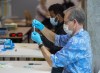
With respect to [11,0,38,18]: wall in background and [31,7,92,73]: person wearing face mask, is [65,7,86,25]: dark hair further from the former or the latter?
[11,0,38,18]: wall in background

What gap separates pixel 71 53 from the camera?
8.14ft

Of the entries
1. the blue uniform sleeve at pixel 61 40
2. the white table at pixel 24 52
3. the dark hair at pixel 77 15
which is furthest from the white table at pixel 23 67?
the dark hair at pixel 77 15

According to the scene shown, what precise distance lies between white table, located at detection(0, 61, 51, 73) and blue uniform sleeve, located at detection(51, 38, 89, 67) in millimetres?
361

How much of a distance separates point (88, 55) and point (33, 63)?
33.6 inches

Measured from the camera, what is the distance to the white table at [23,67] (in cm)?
284

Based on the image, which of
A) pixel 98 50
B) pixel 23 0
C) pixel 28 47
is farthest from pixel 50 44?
pixel 23 0

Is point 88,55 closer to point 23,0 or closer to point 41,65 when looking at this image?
point 41,65

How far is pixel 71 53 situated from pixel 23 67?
73 cm

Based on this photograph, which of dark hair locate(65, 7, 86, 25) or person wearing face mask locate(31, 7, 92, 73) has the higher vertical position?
dark hair locate(65, 7, 86, 25)

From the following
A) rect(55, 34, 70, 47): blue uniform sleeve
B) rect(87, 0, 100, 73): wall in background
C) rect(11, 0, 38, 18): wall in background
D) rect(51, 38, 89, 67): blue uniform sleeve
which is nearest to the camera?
rect(51, 38, 89, 67): blue uniform sleeve

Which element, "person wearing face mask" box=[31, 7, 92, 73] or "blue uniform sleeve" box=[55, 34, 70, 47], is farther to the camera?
"blue uniform sleeve" box=[55, 34, 70, 47]

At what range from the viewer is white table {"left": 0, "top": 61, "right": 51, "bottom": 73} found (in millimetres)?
2842

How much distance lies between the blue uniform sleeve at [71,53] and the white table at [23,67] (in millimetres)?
361

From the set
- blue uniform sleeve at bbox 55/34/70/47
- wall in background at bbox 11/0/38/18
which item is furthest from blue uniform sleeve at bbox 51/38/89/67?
wall in background at bbox 11/0/38/18
